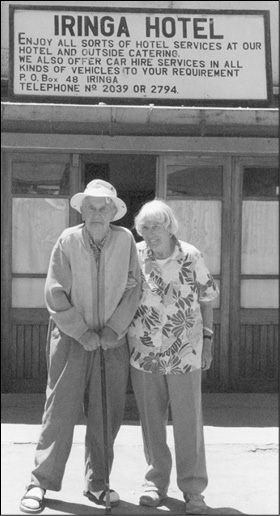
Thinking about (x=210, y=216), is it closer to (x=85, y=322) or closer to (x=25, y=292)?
(x=25, y=292)

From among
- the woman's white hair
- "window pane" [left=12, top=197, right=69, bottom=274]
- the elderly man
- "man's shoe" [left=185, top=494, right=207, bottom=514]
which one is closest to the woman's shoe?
the elderly man

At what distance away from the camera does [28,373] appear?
649 centimetres

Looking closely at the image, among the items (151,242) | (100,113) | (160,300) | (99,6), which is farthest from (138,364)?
(99,6)

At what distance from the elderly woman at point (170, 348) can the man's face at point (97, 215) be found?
181mm

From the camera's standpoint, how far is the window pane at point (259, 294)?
6639mm

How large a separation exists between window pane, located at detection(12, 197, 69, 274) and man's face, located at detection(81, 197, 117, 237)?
2602 mm

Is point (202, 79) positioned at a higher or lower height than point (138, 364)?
higher

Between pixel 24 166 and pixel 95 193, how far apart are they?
2.73m

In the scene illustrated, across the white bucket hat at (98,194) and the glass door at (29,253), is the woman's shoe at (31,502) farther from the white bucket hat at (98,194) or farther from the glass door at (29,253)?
the glass door at (29,253)

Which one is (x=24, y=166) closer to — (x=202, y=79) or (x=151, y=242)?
(x=202, y=79)

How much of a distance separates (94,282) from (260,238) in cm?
317

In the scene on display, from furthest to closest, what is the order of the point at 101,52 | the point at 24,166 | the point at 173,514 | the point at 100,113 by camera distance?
the point at 24,166 → the point at 101,52 → the point at 100,113 → the point at 173,514

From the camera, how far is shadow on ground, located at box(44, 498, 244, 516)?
3802 mm

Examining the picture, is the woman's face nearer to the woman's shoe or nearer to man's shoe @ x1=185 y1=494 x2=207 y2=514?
man's shoe @ x1=185 y1=494 x2=207 y2=514
